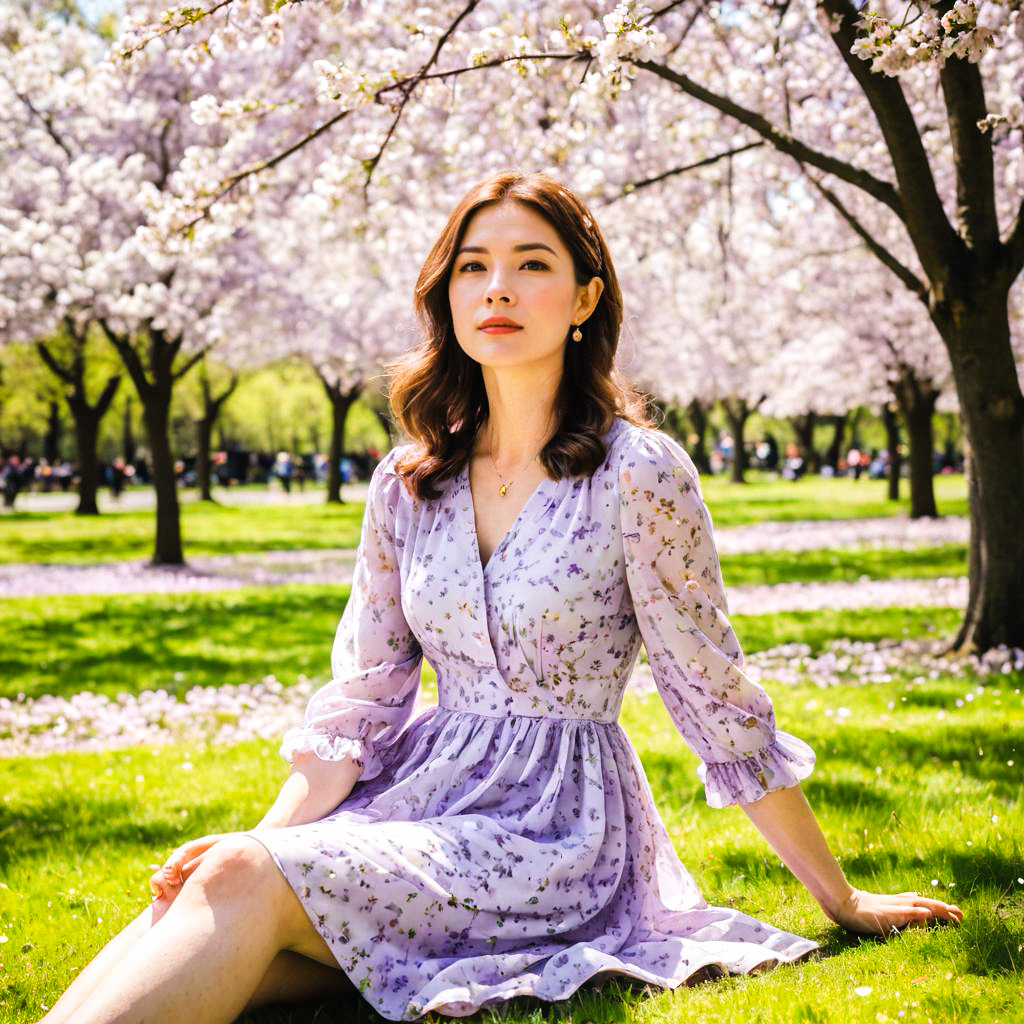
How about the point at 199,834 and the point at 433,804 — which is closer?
the point at 433,804

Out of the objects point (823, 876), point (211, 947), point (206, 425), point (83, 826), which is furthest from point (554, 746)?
point (206, 425)

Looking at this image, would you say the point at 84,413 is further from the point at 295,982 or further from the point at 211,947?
the point at 211,947

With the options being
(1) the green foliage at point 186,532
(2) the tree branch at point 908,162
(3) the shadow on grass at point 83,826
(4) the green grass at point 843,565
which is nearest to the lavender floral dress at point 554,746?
(3) the shadow on grass at point 83,826

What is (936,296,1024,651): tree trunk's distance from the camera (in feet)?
25.1

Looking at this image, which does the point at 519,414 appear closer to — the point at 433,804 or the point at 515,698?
the point at 515,698

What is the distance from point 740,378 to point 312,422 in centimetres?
3019

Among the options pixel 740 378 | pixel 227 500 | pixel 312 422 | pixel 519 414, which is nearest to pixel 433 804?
pixel 519 414

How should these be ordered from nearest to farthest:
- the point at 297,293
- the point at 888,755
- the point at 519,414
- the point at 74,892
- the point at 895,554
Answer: the point at 519,414
the point at 74,892
the point at 888,755
the point at 895,554
the point at 297,293

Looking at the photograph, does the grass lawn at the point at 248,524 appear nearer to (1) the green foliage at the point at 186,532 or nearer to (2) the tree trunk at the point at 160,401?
(1) the green foliage at the point at 186,532

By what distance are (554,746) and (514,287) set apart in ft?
4.12

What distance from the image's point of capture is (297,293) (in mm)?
21203

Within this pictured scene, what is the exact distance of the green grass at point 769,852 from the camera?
9.41 feet

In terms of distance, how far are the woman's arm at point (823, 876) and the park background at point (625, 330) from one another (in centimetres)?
12

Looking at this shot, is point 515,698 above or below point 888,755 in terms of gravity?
above
